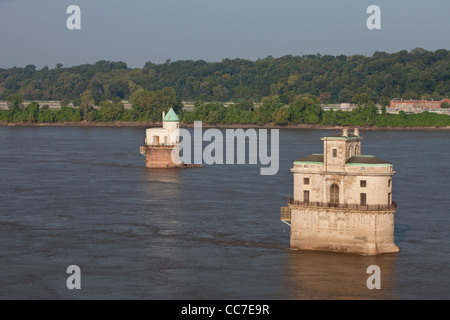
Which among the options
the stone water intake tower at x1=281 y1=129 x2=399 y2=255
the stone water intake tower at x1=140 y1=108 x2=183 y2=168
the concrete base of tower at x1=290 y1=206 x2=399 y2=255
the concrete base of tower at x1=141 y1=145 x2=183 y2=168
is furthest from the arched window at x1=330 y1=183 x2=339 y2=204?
the concrete base of tower at x1=141 y1=145 x2=183 y2=168

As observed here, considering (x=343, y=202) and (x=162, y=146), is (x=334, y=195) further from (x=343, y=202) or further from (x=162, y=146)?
(x=162, y=146)

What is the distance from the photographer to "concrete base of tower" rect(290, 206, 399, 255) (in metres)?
53.8

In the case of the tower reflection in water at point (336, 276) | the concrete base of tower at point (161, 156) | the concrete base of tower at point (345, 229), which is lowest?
the tower reflection in water at point (336, 276)

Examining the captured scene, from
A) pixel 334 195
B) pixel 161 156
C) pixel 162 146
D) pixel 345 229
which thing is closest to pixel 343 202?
pixel 334 195

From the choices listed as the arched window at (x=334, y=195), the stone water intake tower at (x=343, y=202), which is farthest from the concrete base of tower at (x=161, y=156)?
the arched window at (x=334, y=195)

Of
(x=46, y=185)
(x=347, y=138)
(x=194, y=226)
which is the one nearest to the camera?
(x=347, y=138)

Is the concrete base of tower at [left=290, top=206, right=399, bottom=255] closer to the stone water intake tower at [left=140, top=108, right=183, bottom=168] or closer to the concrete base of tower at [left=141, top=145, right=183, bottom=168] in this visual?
the stone water intake tower at [left=140, top=108, right=183, bottom=168]

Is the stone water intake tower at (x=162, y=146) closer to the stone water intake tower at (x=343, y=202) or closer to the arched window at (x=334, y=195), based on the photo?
the stone water intake tower at (x=343, y=202)

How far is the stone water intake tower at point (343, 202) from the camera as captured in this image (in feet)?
176
